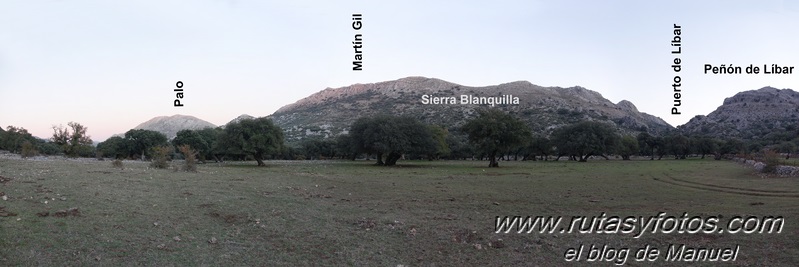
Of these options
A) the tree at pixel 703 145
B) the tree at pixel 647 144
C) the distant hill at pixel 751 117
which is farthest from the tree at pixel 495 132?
the distant hill at pixel 751 117

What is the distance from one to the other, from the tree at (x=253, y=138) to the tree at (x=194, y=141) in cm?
2079

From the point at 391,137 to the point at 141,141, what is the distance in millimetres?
50223

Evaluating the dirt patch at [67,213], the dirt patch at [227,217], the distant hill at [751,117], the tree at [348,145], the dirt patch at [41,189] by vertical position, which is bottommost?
the dirt patch at [227,217]

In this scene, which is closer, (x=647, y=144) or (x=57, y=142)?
(x=57, y=142)

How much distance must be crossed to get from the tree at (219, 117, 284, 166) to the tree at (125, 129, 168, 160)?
30.0m

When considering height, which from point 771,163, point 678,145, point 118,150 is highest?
point 678,145

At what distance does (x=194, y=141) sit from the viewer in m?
82.8

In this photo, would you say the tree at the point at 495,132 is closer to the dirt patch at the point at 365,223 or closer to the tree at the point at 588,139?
the tree at the point at 588,139

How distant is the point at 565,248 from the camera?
40.3 feet

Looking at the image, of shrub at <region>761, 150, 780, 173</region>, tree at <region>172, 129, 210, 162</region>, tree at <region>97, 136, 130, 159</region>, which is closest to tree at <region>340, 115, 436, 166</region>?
tree at <region>172, 129, 210, 162</region>

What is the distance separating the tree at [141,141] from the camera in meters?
86.3

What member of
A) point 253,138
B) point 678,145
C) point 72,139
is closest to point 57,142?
point 72,139

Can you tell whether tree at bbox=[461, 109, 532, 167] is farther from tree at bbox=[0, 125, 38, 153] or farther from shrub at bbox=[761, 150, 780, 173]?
tree at bbox=[0, 125, 38, 153]

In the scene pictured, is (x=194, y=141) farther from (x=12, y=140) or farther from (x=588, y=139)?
(x=588, y=139)
